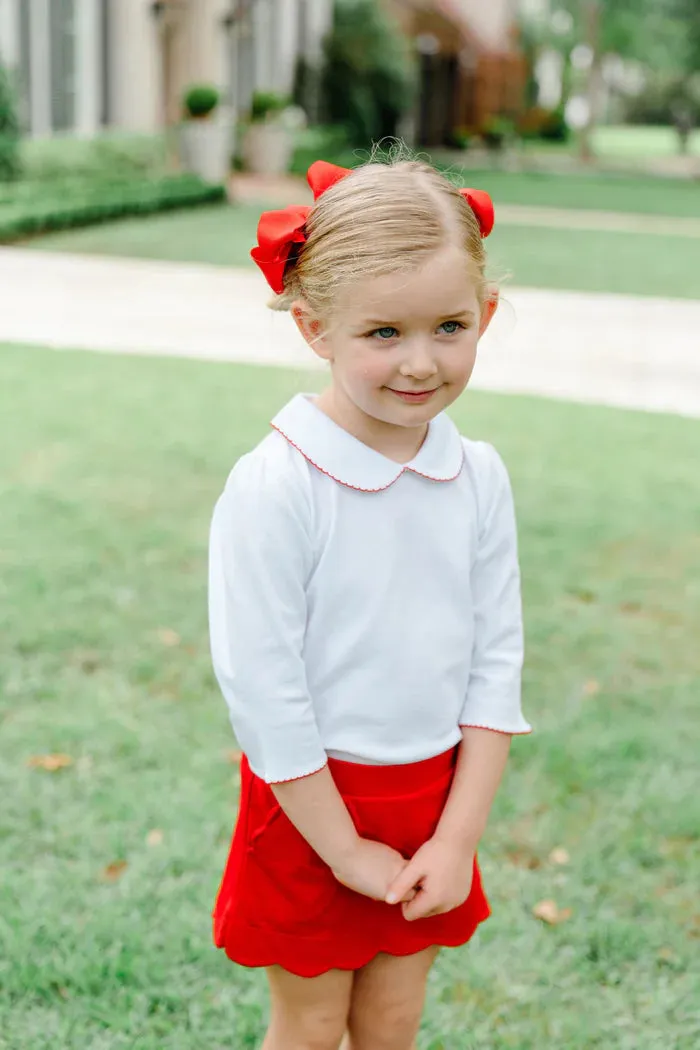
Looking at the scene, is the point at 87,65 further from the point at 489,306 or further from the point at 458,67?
the point at 458,67

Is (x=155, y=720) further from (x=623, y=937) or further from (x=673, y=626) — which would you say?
(x=673, y=626)

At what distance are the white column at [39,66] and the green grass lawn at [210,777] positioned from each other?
44.3 ft

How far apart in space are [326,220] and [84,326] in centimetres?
847

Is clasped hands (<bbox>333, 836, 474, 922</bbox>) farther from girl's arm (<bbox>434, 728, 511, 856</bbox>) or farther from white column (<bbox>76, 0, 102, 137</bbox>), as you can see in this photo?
white column (<bbox>76, 0, 102, 137</bbox>)

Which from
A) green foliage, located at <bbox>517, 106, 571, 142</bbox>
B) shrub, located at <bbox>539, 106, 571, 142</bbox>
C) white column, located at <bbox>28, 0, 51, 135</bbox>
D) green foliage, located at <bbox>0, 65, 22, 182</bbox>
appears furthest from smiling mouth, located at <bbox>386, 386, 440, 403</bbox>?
shrub, located at <bbox>539, 106, 571, 142</bbox>

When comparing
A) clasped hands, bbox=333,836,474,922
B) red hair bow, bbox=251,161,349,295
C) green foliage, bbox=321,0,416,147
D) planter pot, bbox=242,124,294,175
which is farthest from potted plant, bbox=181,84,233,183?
clasped hands, bbox=333,836,474,922

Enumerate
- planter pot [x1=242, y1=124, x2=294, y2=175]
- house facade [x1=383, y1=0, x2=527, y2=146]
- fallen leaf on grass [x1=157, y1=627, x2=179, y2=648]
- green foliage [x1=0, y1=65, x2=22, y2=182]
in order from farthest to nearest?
house facade [x1=383, y1=0, x2=527, y2=146], planter pot [x1=242, y1=124, x2=294, y2=175], green foliage [x1=0, y1=65, x2=22, y2=182], fallen leaf on grass [x1=157, y1=627, x2=179, y2=648]

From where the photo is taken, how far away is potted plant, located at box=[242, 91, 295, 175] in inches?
948

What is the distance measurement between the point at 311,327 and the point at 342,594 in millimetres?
365

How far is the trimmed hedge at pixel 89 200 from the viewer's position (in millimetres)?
14922

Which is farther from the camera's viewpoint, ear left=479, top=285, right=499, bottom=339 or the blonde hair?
ear left=479, top=285, right=499, bottom=339

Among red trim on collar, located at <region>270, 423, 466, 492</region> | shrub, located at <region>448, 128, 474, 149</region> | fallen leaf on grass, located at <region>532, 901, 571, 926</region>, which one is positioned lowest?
shrub, located at <region>448, 128, 474, 149</region>

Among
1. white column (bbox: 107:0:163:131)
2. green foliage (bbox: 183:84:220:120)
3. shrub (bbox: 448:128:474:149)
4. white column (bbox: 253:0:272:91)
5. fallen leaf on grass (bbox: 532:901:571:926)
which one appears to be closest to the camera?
fallen leaf on grass (bbox: 532:901:571:926)

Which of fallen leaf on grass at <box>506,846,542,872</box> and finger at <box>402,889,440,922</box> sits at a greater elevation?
finger at <box>402,889,440,922</box>
